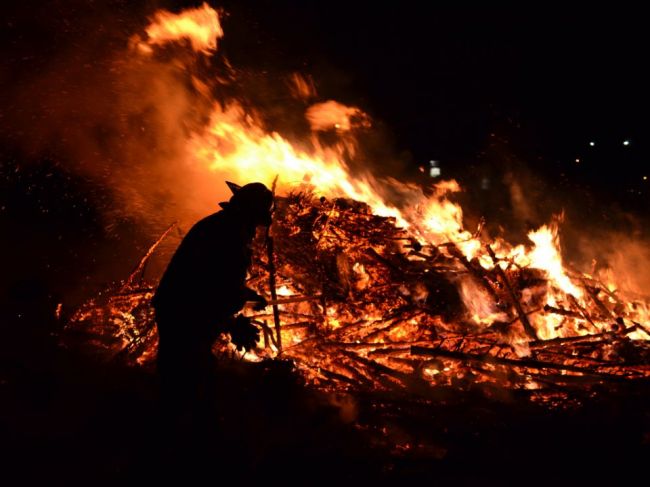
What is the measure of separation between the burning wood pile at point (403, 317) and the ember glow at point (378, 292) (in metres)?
0.02

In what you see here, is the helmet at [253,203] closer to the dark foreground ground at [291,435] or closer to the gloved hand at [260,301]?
the gloved hand at [260,301]

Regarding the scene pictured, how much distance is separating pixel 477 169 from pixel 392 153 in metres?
6.51

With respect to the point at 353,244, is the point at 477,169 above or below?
above

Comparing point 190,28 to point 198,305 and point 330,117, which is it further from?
point 198,305

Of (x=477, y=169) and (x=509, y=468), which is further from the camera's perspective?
(x=477, y=169)

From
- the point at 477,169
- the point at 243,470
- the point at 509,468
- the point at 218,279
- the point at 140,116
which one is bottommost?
the point at 509,468

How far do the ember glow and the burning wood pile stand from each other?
0.9 inches

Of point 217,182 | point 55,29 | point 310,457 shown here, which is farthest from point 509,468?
point 55,29

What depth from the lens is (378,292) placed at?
21.2 ft

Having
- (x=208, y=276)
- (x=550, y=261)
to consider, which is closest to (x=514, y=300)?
(x=550, y=261)

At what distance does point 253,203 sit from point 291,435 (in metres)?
2.11

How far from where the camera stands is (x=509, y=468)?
3291 millimetres

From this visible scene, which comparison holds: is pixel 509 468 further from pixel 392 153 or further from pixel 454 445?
pixel 392 153

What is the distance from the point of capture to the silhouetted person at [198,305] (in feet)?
9.23
